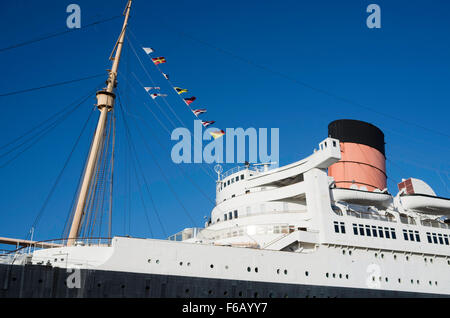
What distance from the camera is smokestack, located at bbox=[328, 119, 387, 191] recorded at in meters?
34.3

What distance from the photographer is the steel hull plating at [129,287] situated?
1978 cm

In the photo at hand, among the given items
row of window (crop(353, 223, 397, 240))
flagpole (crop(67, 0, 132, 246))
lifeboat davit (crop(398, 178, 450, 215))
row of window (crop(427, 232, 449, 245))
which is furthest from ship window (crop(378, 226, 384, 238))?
flagpole (crop(67, 0, 132, 246))

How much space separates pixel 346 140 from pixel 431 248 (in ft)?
34.3

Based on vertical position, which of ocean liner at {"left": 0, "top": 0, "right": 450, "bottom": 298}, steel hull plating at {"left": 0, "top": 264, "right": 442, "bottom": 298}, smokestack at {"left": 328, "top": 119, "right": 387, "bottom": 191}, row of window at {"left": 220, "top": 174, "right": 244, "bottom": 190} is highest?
smokestack at {"left": 328, "top": 119, "right": 387, "bottom": 191}

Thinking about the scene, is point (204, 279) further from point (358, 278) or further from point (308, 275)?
point (358, 278)

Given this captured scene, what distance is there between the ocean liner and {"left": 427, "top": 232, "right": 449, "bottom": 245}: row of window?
0.35 feet

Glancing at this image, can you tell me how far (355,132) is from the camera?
Answer: 35.8 m

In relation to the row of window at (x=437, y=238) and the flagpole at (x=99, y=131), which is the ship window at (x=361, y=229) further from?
the flagpole at (x=99, y=131)

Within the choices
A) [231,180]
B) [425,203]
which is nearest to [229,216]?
[231,180]

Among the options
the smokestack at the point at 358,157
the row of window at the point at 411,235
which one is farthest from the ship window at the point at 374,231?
the smokestack at the point at 358,157

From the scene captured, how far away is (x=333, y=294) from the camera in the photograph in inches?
1014

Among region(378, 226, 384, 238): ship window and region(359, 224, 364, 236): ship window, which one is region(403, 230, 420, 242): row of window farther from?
region(359, 224, 364, 236): ship window

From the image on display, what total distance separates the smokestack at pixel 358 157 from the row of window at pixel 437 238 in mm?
5263
